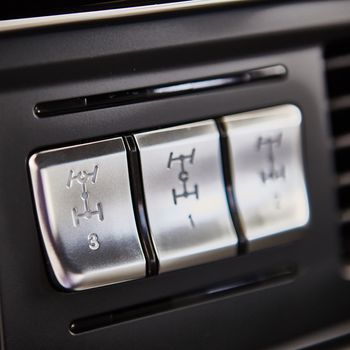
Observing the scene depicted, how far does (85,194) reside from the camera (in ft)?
1.19

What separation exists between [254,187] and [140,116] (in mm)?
84

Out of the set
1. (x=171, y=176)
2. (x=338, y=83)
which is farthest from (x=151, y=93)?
(x=338, y=83)

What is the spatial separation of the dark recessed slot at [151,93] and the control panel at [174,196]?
0.07ft

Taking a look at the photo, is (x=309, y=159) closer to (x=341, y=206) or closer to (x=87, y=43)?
(x=341, y=206)

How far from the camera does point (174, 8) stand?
379 millimetres

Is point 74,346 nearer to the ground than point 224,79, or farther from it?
nearer to the ground

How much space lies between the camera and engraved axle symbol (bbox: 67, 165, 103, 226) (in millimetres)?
361

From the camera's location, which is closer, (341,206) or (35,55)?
(35,55)

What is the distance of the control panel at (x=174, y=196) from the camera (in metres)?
0.36

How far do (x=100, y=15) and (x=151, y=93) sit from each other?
0.05m

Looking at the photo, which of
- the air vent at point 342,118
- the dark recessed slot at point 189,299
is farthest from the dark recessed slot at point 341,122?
the dark recessed slot at point 189,299

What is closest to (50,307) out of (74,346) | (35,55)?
(74,346)

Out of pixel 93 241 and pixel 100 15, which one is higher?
pixel 100 15

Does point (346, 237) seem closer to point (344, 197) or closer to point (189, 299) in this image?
point (344, 197)
